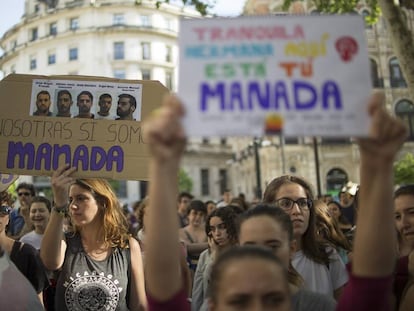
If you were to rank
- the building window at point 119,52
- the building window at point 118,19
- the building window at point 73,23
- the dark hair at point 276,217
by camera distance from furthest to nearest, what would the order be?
the building window at point 73,23
the building window at point 118,19
the building window at point 119,52
the dark hair at point 276,217

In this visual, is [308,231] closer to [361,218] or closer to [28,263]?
[361,218]

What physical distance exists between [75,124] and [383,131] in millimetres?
2295

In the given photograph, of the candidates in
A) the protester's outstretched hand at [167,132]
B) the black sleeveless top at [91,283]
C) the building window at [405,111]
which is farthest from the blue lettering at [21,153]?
the building window at [405,111]

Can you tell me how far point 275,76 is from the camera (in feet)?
5.88

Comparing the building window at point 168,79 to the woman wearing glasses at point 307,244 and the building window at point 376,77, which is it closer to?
the building window at point 376,77

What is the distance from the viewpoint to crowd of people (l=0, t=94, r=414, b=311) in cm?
166

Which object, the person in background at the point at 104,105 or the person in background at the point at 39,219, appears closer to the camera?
the person in background at the point at 104,105

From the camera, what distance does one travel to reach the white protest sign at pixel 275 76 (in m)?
1.70

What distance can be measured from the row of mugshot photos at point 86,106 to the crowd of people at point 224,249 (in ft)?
1.64

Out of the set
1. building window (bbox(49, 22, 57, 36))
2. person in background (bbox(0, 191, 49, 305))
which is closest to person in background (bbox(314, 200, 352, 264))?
person in background (bbox(0, 191, 49, 305))

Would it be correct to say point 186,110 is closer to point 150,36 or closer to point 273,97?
point 273,97

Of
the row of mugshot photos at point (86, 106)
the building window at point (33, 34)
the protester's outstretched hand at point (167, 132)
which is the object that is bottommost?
the protester's outstretched hand at point (167, 132)

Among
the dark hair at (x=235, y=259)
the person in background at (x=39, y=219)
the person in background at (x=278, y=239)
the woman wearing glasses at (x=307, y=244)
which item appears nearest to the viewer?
the dark hair at (x=235, y=259)

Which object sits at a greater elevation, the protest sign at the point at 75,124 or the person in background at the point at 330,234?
the protest sign at the point at 75,124
